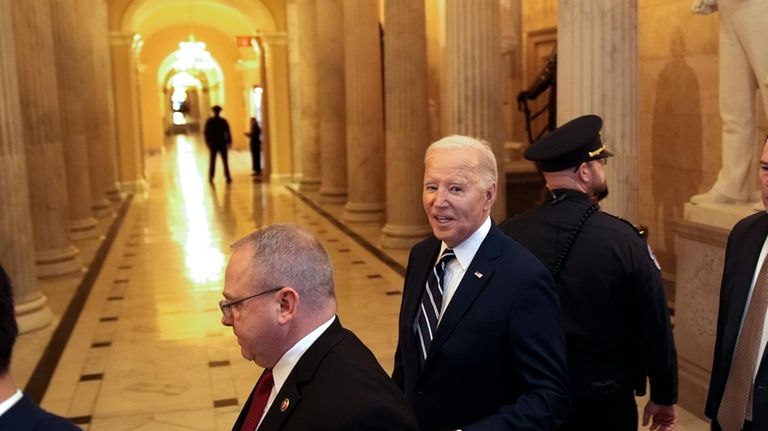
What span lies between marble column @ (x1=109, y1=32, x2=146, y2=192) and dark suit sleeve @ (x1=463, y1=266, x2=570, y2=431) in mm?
17919

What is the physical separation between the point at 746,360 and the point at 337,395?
1.56 metres

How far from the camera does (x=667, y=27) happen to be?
8.93m

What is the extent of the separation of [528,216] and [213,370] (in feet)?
13.4

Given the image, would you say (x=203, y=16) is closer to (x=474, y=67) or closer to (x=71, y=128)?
(x=71, y=128)

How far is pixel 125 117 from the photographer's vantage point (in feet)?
64.4

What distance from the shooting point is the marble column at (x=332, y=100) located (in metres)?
15.8

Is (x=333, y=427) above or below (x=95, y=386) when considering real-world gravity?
above

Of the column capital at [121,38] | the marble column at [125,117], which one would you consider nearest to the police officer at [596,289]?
the marble column at [125,117]

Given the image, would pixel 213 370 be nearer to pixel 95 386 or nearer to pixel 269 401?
pixel 95 386

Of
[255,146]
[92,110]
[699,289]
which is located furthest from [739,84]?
[255,146]

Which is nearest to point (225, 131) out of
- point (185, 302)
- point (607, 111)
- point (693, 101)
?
point (185, 302)

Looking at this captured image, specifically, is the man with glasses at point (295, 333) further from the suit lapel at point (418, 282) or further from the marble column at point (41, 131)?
the marble column at point (41, 131)

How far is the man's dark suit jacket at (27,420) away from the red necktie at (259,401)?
0.53 metres

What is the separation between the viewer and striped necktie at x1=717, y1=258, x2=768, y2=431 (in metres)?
2.79
